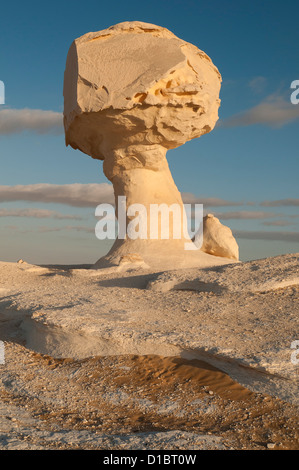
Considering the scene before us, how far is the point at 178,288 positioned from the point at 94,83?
17.5 ft

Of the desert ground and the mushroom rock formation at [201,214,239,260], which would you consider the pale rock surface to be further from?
the mushroom rock formation at [201,214,239,260]

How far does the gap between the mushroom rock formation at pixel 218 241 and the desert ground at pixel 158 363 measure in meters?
3.84

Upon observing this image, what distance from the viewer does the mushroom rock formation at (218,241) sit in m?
11.8

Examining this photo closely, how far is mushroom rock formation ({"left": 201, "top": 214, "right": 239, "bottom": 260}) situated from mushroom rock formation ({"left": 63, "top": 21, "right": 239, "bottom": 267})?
0.83 metres

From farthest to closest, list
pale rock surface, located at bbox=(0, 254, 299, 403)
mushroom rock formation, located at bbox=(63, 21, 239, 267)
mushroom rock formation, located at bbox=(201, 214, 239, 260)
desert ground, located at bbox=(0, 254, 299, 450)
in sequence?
mushroom rock formation, located at bbox=(201, 214, 239, 260) < mushroom rock formation, located at bbox=(63, 21, 239, 267) < pale rock surface, located at bbox=(0, 254, 299, 403) < desert ground, located at bbox=(0, 254, 299, 450)

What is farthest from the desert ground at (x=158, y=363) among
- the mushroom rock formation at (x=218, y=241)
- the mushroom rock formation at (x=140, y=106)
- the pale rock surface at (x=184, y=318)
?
the mushroom rock formation at (x=218, y=241)

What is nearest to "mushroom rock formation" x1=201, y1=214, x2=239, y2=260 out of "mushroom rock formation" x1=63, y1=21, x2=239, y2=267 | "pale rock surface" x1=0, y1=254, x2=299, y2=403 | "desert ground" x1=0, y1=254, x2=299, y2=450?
"mushroom rock formation" x1=63, y1=21, x2=239, y2=267

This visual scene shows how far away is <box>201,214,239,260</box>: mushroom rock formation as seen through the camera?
463 inches

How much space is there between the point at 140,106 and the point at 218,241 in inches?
153

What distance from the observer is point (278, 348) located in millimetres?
5129

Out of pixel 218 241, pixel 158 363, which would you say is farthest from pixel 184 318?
pixel 218 241

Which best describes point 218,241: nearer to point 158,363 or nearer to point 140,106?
point 140,106
